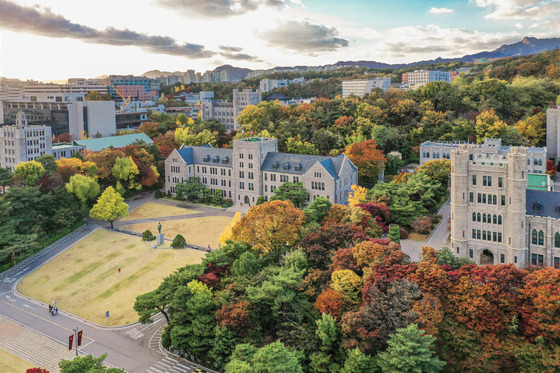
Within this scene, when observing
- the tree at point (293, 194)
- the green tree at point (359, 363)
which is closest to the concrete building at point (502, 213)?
the green tree at point (359, 363)

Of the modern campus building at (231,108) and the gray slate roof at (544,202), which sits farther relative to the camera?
the modern campus building at (231,108)

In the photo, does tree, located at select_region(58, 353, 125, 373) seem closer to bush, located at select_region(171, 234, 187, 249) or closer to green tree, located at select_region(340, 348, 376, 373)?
green tree, located at select_region(340, 348, 376, 373)

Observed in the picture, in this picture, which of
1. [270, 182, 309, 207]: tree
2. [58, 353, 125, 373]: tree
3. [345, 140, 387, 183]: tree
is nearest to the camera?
[58, 353, 125, 373]: tree

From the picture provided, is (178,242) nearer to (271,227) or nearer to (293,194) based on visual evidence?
(293,194)

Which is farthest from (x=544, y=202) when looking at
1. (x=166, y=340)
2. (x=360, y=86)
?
(x=360, y=86)

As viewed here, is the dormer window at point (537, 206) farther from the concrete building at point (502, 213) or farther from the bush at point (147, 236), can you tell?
the bush at point (147, 236)

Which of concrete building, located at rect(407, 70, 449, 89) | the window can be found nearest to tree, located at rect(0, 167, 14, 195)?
the window

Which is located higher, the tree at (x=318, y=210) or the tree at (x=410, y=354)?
the tree at (x=318, y=210)
